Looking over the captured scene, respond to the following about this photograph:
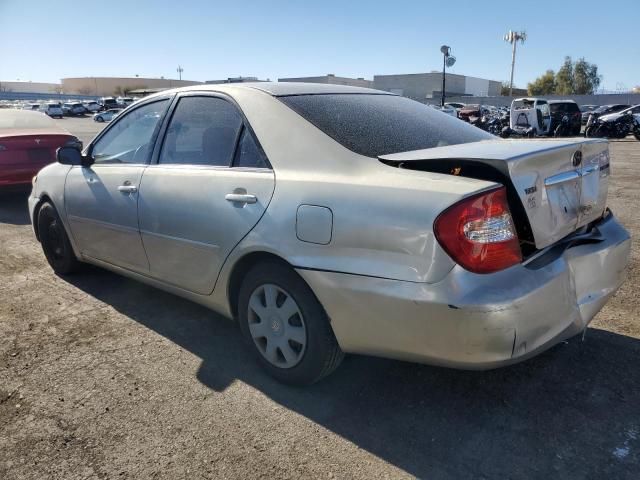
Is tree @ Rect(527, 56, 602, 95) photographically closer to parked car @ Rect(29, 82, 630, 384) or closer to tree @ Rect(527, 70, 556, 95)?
tree @ Rect(527, 70, 556, 95)

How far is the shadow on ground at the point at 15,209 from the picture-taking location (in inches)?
287

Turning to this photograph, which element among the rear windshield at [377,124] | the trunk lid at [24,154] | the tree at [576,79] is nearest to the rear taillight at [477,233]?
the rear windshield at [377,124]

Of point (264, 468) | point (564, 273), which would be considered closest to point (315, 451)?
point (264, 468)

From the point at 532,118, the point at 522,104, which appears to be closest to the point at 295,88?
the point at 532,118

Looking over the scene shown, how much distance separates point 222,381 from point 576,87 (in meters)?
98.1

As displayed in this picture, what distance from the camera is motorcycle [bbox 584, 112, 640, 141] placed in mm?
20953

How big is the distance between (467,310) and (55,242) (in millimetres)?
3960

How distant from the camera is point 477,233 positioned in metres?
2.13

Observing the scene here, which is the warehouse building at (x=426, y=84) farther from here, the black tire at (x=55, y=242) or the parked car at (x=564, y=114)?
the black tire at (x=55, y=242)

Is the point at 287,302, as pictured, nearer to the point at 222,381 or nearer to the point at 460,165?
the point at 222,381

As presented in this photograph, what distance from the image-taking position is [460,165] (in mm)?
2324

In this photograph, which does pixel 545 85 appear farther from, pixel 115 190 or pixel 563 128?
pixel 115 190

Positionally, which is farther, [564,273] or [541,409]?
[541,409]

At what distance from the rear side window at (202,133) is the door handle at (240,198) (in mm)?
261
